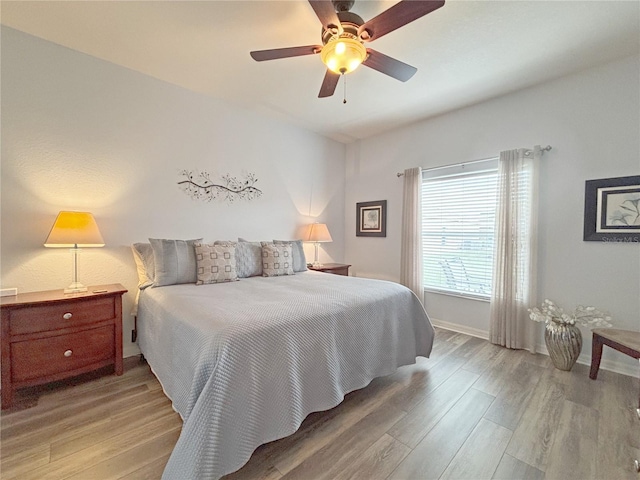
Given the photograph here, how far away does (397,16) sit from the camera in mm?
1508

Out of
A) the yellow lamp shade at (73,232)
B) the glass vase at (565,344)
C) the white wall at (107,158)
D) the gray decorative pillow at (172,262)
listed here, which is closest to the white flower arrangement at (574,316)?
the glass vase at (565,344)

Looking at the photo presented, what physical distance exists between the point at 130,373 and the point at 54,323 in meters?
0.71

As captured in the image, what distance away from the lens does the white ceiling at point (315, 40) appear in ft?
6.04

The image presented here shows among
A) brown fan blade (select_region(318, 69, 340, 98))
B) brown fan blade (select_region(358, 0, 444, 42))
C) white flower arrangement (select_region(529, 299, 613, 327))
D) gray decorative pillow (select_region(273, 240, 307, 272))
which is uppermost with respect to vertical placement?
brown fan blade (select_region(358, 0, 444, 42))

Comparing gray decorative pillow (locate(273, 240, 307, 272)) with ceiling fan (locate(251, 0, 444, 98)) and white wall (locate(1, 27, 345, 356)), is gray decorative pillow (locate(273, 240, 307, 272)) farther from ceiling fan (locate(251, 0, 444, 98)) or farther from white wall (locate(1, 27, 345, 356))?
ceiling fan (locate(251, 0, 444, 98))

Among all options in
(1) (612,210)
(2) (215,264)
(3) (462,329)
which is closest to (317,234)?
(2) (215,264)

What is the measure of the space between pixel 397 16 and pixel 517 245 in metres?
2.45

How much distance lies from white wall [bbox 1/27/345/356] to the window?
7.32ft

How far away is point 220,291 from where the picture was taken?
84.0 inches

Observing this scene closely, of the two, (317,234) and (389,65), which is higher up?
(389,65)

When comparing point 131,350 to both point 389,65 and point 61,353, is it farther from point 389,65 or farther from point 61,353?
point 389,65

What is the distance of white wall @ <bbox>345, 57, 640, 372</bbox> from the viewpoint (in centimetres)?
232

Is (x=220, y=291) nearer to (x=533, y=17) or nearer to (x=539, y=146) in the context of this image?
(x=533, y=17)

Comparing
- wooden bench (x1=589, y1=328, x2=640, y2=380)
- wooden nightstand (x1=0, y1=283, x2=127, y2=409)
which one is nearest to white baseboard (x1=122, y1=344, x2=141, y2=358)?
wooden nightstand (x1=0, y1=283, x2=127, y2=409)
